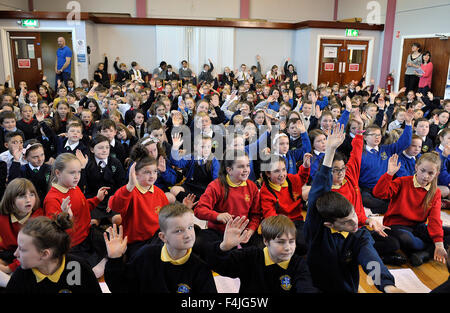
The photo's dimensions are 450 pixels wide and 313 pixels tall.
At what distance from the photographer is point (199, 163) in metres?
3.39

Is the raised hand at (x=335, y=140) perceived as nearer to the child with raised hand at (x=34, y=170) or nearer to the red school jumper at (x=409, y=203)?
the red school jumper at (x=409, y=203)

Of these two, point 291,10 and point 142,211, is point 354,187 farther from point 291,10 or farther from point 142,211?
point 291,10

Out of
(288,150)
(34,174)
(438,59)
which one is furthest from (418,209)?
(438,59)

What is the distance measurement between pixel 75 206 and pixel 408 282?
2320mm

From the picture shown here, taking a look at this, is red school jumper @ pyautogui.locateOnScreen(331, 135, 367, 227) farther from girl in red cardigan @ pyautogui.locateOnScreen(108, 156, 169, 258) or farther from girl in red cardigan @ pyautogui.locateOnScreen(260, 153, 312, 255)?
girl in red cardigan @ pyautogui.locateOnScreen(108, 156, 169, 258)

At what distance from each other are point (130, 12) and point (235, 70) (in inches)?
175

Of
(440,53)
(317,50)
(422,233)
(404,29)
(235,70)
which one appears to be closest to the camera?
(422,233)

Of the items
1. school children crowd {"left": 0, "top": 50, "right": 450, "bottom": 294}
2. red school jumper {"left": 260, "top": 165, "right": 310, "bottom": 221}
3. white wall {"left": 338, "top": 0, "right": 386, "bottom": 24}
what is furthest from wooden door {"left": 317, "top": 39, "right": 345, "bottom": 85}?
red school jumper {"left": 260, "top": 165, "right": 310, "bottom": 221}

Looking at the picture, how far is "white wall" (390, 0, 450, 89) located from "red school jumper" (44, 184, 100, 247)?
9.68 m

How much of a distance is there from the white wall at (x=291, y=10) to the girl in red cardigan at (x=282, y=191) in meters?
11.8

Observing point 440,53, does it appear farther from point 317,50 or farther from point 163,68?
point 163,68
